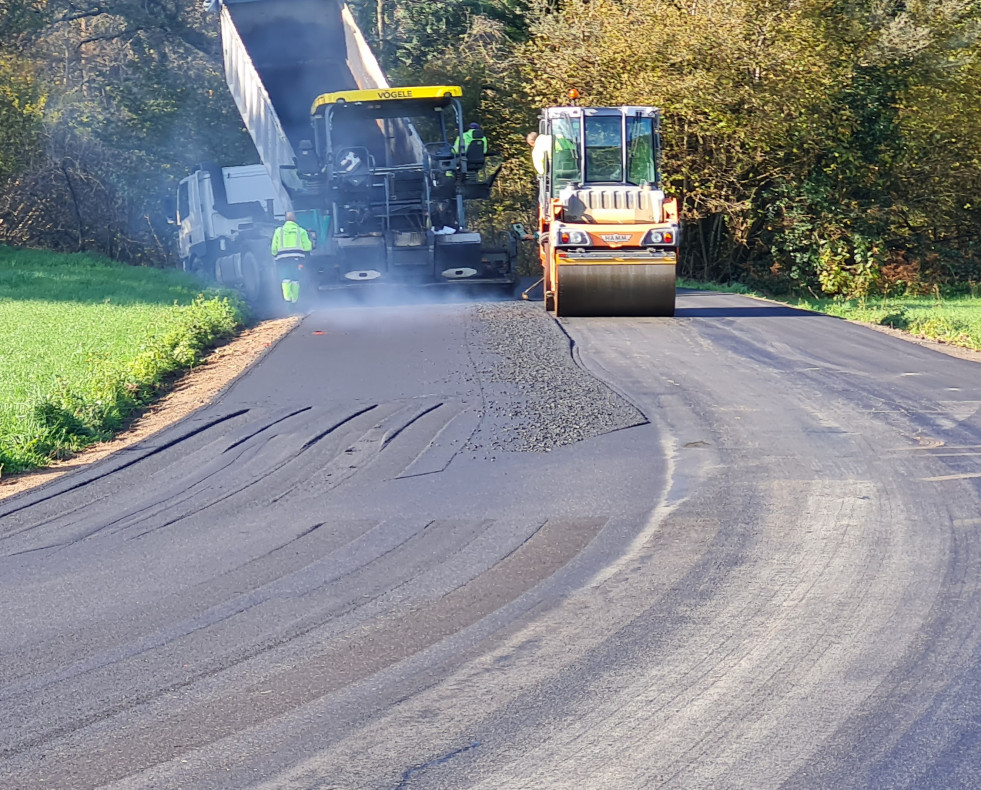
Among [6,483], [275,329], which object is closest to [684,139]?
[275,329]

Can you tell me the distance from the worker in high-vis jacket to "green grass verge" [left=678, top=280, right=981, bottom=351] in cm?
816

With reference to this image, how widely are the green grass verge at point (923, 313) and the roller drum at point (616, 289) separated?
336 cm

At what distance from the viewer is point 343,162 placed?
20000 millimetres

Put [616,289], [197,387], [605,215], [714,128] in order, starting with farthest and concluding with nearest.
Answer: [714,128], [605,215], [616,289], [197,387]

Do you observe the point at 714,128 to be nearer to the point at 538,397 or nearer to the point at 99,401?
the point at 538,397

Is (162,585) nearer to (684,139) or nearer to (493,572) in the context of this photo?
(493,572)

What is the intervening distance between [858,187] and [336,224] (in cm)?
1307

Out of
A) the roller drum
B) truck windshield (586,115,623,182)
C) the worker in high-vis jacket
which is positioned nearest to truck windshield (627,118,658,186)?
truck windshield (586,115,623,182)

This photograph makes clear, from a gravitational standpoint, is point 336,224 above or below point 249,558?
above

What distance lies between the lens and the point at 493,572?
597 centimetres

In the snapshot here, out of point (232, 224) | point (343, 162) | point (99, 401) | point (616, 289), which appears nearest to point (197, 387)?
point (99, 401)

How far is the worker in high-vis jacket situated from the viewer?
18906 mm

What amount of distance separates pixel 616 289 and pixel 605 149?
220 centimetres

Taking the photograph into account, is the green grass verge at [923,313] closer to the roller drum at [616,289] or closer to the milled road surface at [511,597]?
the roller drum at [616,289]
